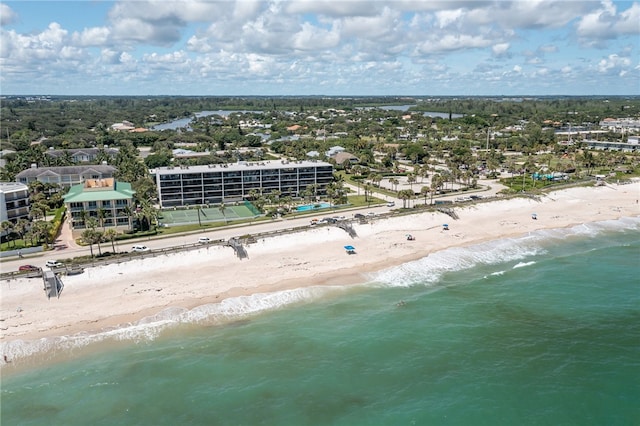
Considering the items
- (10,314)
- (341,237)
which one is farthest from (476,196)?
(10,314)

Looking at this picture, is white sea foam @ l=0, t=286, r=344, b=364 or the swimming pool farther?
the swimming pool

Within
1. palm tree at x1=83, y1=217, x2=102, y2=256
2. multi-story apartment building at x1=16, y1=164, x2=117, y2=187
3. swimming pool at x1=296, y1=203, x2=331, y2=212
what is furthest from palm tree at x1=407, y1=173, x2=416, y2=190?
multi-story apartment building at x1=16, y1=164, x2=117, y2=187

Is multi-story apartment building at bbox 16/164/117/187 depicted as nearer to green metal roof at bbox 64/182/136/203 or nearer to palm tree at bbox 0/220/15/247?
green metal roof at bbox 64/182/136/203

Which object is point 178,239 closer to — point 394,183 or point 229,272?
point 229,272

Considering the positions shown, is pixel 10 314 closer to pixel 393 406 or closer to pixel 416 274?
pixel 393 406

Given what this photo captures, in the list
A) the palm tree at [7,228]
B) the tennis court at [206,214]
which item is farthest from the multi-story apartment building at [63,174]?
the palm tree at [7,228]

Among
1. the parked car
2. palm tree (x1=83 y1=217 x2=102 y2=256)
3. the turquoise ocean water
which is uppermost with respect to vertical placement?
palm tree (x1=83 y1=217 x2=102 y2=256)

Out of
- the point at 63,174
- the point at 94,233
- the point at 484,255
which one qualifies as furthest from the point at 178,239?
the point at 63,174
